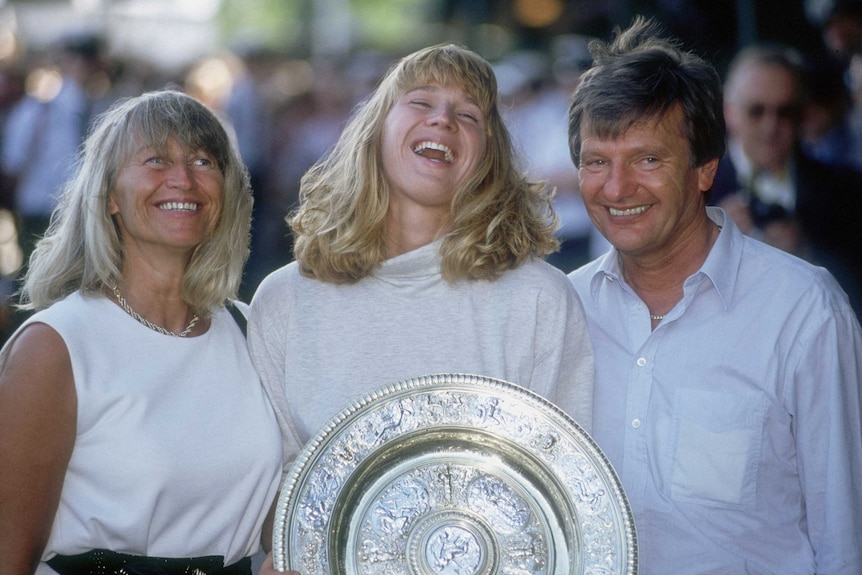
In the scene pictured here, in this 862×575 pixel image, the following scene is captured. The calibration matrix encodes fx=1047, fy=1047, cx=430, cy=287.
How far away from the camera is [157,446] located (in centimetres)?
269

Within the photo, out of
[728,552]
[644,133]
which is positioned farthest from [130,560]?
[644,133]

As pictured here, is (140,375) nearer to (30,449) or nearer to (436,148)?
(30,449)

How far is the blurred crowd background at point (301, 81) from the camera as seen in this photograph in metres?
5.87

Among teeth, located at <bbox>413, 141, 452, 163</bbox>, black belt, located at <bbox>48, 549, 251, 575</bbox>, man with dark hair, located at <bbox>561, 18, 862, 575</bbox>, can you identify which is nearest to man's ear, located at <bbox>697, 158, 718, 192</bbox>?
man with dark hair, located at <bbox>561, 18, 862, 575</bbox>

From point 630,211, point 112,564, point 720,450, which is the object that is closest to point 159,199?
point 112,564

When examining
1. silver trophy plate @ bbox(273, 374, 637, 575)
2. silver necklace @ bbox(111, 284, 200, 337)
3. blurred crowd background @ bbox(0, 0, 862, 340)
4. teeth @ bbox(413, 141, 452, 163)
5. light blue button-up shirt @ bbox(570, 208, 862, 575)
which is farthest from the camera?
blurred crowd background @ bbox(0, 0, 862, 340)

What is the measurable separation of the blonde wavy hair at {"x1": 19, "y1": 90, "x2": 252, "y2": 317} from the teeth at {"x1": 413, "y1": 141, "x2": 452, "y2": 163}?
0.56 meters

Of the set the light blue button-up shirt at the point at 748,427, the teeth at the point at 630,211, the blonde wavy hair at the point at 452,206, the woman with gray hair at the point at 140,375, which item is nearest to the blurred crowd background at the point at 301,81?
the blonde wavy hair at the point at 452,206

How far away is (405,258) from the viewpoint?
3.00 meters

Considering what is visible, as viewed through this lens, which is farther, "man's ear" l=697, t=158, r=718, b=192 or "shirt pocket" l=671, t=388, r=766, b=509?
"man's ear" l=697, t=158, r=718, b=192

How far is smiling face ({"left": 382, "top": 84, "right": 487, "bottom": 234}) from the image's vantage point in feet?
9.94

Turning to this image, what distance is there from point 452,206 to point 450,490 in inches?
34.0

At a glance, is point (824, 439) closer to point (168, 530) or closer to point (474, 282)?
point (474, 282)

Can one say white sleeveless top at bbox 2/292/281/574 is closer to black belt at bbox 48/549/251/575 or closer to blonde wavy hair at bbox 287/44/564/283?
black belt at bbox 48/549/251/575
